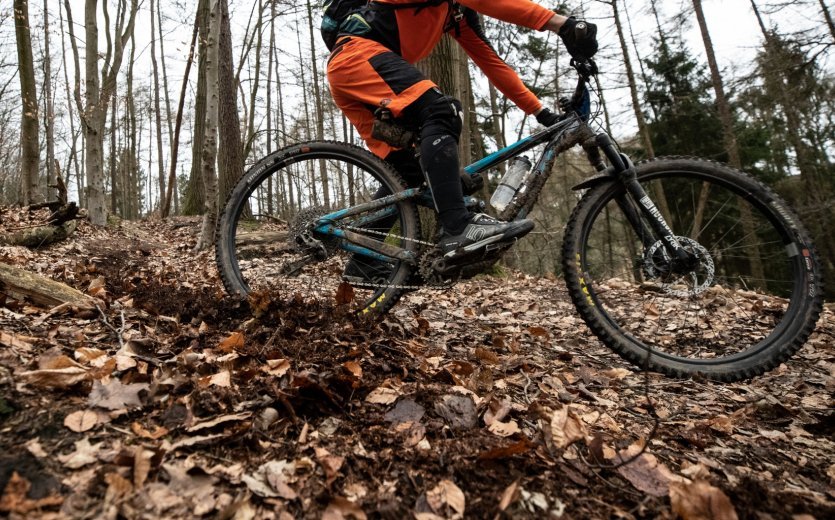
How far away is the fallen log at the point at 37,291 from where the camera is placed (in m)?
2.13

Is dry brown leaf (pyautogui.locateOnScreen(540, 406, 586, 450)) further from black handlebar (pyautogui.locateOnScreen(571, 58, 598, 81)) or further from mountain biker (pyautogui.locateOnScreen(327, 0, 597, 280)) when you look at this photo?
black handlebar (pyautogui.locateOnScreen(571, 58, 598, 81))

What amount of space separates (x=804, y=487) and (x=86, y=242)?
24.3 ft

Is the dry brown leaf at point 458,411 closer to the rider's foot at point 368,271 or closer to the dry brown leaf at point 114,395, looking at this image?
the dry brown leaf at point 114,395

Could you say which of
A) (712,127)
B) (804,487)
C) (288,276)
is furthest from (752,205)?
(712,127)

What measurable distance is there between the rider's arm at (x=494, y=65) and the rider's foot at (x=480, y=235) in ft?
2.98

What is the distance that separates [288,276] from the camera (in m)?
2.69

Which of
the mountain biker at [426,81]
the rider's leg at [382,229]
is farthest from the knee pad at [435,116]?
the rider's leg at [382,229]

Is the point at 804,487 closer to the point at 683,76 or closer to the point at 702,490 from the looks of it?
the point at 702,490

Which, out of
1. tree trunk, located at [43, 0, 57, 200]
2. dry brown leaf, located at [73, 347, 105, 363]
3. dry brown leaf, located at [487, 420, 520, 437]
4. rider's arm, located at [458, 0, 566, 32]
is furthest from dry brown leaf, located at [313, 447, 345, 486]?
tree trunk, located at [43, 0, 57, 200]

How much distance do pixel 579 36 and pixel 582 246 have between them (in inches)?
44.1

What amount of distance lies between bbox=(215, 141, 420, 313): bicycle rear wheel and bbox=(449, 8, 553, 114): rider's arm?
1.02 meters

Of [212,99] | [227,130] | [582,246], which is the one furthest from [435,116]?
[227,130]

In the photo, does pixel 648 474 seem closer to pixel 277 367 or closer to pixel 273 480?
pixel 273 480

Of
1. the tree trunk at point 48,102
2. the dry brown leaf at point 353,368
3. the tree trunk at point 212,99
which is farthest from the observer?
the tree trunk at point 48,102
